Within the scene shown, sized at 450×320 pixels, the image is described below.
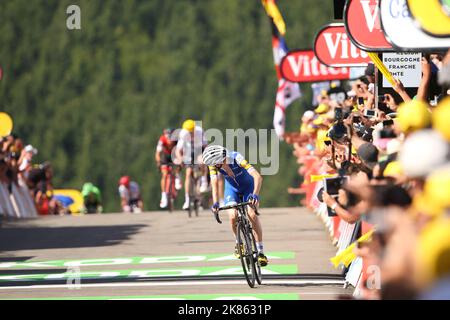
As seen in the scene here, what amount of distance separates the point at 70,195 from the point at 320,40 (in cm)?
3635

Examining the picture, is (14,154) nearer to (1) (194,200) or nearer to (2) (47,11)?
(1) (194,200)

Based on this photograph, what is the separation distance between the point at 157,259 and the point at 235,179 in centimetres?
334

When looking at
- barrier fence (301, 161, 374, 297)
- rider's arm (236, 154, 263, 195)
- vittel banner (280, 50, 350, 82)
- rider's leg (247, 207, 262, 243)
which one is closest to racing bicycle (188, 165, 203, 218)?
vittel banner (280, 50, 350, 82)

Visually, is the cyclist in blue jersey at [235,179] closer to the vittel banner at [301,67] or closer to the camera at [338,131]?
the camera at [338,131]

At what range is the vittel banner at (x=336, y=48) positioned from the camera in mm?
17703

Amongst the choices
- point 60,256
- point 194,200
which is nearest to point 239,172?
point 60,256

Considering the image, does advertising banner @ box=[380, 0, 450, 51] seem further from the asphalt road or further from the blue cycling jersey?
the blue cycling jersey

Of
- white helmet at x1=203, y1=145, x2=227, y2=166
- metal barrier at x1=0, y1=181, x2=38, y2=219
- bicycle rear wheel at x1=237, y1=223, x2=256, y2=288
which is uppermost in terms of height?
white helmet at x1=203, y1=145, x2=227, y2=166

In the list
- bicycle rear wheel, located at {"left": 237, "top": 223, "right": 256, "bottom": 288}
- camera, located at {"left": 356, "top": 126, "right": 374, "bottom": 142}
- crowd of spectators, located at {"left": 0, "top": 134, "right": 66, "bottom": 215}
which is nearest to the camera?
camera, located at {"left": 356, "top": 126, "right": 374, "bottom": 142}

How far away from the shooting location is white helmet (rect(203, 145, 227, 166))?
1484 centimetres

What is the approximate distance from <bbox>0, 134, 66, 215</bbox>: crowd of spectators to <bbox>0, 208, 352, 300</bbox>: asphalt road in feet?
4.84

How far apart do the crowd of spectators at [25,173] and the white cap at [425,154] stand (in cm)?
2160

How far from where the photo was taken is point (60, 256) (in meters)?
19.6

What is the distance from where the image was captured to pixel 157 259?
18.7 meters
